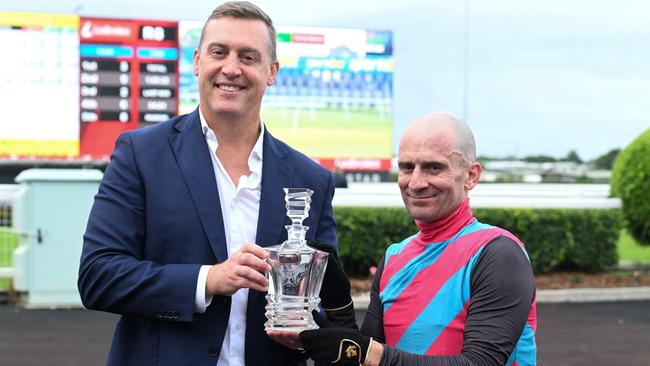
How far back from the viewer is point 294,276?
255 cm

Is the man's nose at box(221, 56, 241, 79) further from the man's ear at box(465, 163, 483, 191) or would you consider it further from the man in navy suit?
the man's ear at box(465, 163, 483, 191)

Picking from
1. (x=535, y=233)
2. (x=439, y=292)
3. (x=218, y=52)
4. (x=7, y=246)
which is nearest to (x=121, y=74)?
(x=7, y=246)

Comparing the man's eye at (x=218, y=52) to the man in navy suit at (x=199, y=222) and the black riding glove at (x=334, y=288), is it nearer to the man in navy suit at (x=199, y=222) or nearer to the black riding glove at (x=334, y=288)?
the man in navy suit at (x=199, y=222)

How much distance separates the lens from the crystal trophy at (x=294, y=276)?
2.51 m

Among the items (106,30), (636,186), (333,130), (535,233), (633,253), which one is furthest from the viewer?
(333,130)

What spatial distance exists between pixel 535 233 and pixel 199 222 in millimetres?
9430

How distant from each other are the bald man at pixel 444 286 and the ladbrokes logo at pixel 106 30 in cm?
1972

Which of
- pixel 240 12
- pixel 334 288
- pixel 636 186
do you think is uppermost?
pixel 240 12

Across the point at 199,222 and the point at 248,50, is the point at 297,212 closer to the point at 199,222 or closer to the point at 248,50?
the point at 199,222

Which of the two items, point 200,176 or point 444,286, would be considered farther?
point 200,176

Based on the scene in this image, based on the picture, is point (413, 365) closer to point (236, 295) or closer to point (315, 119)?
point (236, 295)

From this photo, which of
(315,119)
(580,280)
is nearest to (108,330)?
(580,280)

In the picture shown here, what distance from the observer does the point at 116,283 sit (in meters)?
2.53

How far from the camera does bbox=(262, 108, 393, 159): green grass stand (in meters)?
23.4
